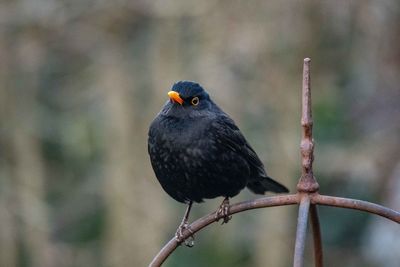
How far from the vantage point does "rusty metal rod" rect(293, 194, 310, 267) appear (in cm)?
298

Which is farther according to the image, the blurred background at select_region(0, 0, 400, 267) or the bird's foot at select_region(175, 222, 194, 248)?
the blurred background at select_region(0, 0, 400, 267)

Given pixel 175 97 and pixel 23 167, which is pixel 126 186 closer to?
pixel 23 167

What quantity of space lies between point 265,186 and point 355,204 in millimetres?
1582

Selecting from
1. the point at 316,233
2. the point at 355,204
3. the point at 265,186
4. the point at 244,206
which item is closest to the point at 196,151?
the point at 265,186

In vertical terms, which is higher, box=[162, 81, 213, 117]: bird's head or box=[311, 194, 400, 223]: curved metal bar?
box=[162, 81, 213, 117]: bird's head

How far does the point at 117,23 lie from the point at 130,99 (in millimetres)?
584

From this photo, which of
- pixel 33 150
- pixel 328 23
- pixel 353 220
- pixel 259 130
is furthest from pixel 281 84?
pixel 353 220

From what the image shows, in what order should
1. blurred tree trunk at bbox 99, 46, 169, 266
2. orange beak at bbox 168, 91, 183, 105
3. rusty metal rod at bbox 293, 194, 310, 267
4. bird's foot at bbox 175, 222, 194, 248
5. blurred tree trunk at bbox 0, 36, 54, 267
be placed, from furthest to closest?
blurred tree trunk at bbox 0, 36, 54, 267 < blurred tree trunk at bbox 99, 46, 169, 266 < orange beak at bbox 168, 91, 183, 105 < bird's foot at bbox 175, 222, 194, 248 < rusty metal rod at bbox 293, 194, 310, 267

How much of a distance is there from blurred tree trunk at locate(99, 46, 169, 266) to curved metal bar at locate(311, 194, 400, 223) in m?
4.35

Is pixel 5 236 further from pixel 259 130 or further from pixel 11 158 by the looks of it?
pixel 259 130

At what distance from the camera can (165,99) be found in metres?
7.09

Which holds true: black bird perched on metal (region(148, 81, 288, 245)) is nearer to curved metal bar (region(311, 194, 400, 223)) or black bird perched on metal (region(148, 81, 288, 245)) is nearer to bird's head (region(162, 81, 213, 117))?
bird's head (region(162, 81, 213, 117))

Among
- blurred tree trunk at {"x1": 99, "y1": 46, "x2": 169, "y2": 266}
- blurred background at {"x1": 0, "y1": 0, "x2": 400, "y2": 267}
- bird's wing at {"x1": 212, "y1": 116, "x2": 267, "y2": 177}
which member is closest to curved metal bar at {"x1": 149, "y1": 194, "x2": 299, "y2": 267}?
bird's wing at {"x1": 212, "y1": 116, "x2": 267, "y2": 177}

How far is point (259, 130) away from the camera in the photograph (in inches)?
317
